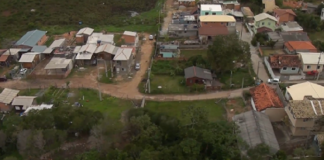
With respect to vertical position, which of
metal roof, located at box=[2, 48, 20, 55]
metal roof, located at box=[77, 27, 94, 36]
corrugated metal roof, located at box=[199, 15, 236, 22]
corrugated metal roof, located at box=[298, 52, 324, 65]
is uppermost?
corrugated metal roof, located at box=[298, 52, 324, 65]

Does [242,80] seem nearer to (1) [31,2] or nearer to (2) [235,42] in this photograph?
(2) [235,42]

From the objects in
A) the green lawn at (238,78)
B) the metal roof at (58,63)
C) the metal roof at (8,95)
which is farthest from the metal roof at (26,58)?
the green lawn at (238,78)

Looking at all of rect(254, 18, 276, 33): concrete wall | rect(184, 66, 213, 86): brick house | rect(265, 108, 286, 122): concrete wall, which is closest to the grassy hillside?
rect(254, 18, 276, 33): concrete wall

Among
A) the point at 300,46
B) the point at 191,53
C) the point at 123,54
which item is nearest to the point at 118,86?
the point at 123,54

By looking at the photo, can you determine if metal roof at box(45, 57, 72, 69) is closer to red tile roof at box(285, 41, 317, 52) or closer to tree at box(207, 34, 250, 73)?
tree at box(207, 34, 250, 73)

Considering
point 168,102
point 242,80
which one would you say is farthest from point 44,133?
point 242,80

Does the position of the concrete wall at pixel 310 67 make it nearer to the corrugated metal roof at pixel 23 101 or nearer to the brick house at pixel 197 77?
the brick house at pixel 197 77

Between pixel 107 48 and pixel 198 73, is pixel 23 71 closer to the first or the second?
pixel 107 48
